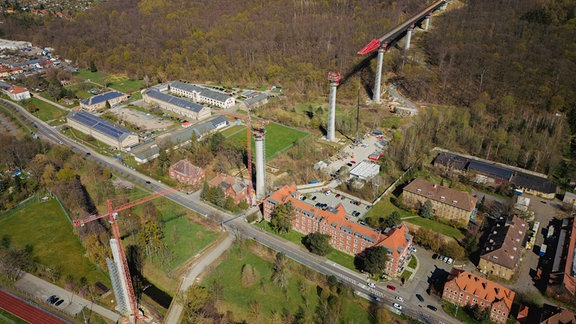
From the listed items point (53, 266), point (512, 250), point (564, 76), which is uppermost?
point (564, 76)

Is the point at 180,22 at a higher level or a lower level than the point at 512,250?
higher

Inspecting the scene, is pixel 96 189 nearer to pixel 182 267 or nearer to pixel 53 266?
pixel 53 266

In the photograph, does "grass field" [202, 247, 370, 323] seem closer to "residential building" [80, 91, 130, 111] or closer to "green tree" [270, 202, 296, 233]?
"green tree" [270, 202, 296, 233]

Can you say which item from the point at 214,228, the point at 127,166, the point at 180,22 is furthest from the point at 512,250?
the point at 180,22

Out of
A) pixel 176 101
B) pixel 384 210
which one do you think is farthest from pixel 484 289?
pixel 176 101

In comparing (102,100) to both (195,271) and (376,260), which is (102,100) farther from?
(376,260)

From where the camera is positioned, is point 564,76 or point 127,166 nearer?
point 127,166
